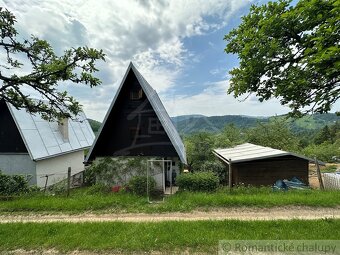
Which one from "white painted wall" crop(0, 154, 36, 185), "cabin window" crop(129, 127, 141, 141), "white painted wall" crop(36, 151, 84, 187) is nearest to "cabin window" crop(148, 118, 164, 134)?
"cabin window" crop(129, 127, 141, 141)

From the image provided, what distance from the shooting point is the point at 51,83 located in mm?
5844

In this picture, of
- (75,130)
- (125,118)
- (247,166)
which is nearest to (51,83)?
(125,118)

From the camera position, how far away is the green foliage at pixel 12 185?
10789mm

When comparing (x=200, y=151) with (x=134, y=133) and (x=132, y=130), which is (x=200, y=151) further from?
(x=132, y=130)

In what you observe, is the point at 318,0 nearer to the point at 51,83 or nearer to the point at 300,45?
the point at 300,45

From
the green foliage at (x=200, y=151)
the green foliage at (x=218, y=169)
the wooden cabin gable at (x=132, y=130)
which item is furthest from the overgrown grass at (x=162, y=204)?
the green foliage at (x=200, y=151)

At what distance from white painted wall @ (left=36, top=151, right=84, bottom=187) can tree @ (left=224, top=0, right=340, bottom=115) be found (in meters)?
14.0

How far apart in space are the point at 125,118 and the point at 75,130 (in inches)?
479

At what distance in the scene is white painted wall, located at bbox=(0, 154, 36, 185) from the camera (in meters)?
14.7

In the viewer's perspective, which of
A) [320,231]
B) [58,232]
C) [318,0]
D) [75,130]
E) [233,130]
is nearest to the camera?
[318,0]

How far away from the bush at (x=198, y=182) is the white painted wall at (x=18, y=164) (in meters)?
10.9

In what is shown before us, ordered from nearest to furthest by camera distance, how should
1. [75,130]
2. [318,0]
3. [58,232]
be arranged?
[318,0] → [58,232] → [75,130]

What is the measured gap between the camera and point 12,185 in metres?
A: 11.0

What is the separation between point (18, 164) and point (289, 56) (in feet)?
57.5
